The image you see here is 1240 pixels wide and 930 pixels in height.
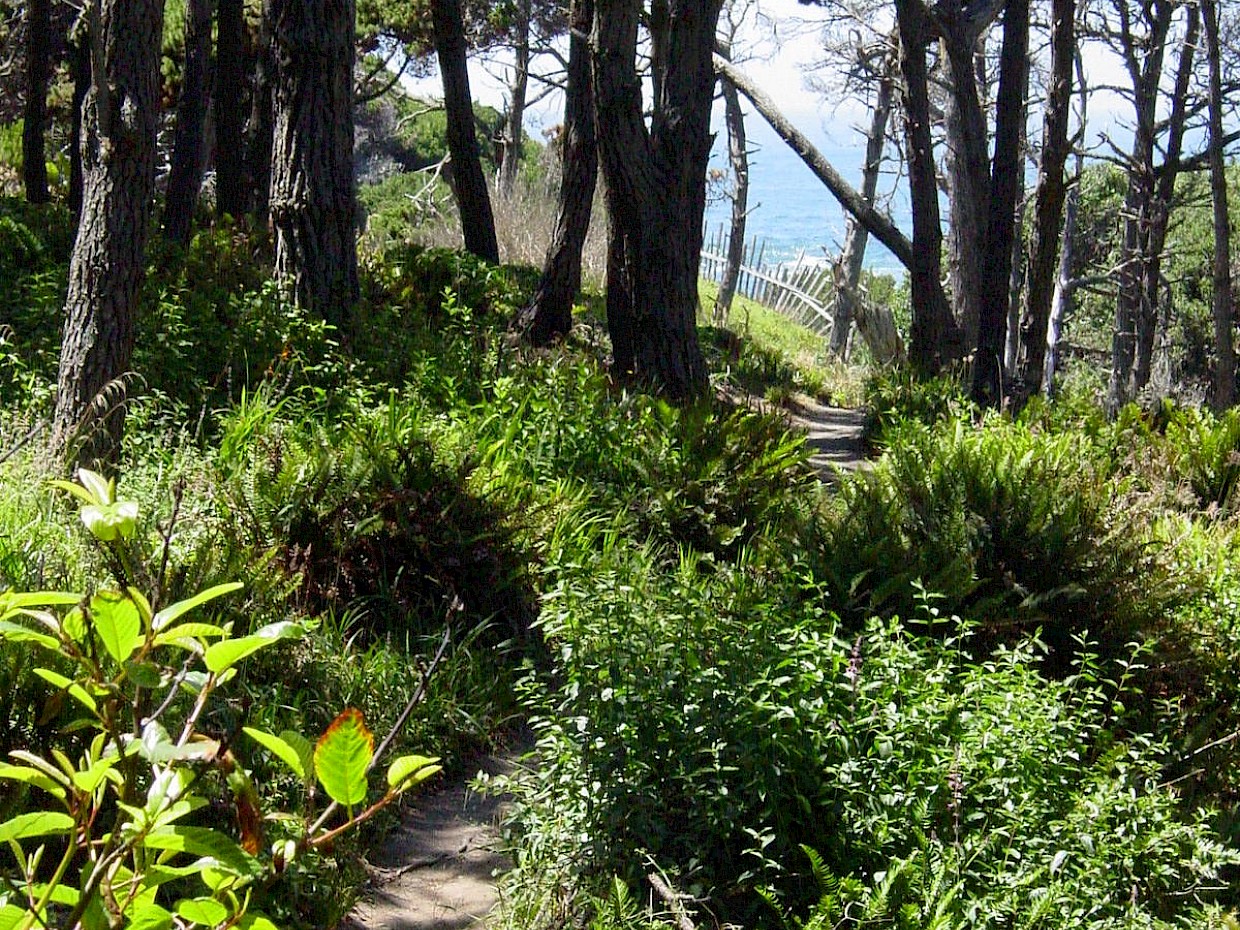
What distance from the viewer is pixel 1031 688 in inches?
170

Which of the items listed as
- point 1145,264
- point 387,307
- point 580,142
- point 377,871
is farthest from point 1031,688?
point 1145,264

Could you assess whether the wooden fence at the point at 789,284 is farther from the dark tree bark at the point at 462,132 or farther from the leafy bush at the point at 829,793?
the leafy bush at the point at 829,793

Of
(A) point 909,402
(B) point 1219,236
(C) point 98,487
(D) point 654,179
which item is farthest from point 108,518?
(B) point 1219,236

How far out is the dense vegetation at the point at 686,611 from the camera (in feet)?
12.4

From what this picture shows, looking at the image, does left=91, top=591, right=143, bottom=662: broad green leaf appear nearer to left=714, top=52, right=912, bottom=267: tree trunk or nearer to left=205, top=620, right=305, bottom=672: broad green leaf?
left=205, top=620, right=305, bottom=672: broad green leaf

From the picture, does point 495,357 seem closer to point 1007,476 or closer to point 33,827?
point 1007,476

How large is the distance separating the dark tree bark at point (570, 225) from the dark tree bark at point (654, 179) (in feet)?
7.69

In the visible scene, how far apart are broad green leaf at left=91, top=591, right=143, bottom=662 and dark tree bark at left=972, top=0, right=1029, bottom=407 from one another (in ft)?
36.0

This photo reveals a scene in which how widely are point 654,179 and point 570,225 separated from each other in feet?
10.1

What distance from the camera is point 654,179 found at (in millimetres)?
9945

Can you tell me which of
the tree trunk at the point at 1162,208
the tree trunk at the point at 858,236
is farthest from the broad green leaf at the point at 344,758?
the tree trunk at the point at 858,236

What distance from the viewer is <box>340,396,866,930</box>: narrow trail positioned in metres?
4.06

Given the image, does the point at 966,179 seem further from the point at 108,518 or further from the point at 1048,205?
the point at 108,518

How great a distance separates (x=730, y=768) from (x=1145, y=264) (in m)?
21.8
